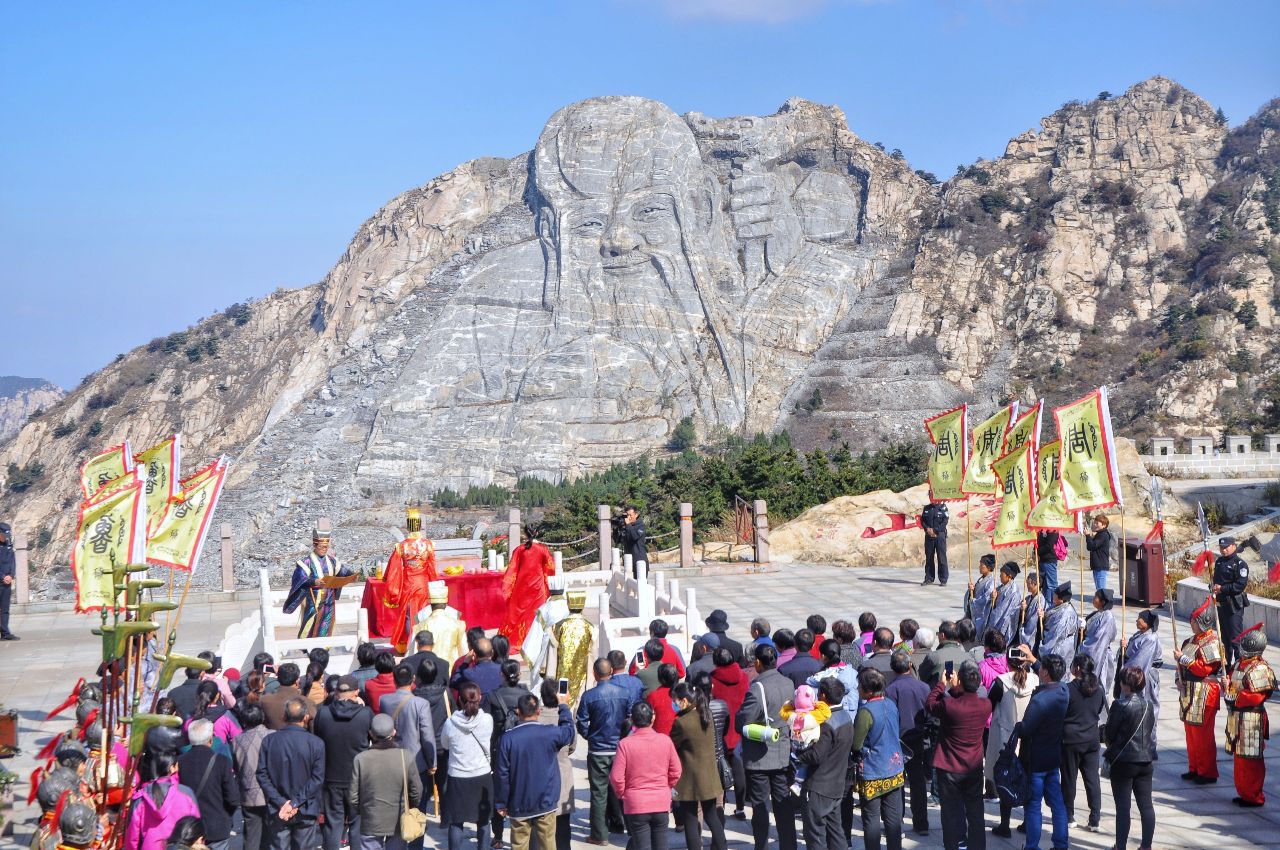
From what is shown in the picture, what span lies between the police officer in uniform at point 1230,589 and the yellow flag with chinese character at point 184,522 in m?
9.01

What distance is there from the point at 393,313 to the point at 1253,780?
7297cm

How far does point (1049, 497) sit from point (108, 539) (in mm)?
7978

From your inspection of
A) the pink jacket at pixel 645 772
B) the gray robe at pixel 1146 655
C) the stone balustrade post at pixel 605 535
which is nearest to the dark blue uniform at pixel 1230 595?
the gray robe at pixel 1146 655

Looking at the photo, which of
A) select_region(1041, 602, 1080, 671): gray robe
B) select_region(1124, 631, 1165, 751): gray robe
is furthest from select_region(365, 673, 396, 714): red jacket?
select_region(1124, 631, 1165, 751): gray robe

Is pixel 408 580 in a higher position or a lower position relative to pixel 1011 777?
higher

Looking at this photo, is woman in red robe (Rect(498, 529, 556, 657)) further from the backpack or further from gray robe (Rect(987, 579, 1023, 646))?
the backpack

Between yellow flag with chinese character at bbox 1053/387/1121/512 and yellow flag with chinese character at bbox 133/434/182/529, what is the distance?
743cm

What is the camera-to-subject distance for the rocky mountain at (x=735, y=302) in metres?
65.4

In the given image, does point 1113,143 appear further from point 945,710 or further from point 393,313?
point 945,710

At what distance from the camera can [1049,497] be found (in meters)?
11.3

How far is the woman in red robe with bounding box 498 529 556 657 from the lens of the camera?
1284cm

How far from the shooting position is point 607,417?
69188 millimetres

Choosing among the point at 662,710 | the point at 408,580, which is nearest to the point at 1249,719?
the point at 662,710

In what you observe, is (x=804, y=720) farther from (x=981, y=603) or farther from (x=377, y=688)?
(x=981, y=603)
